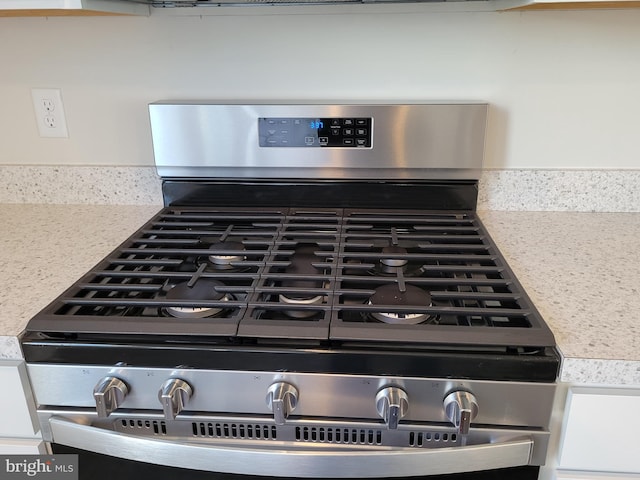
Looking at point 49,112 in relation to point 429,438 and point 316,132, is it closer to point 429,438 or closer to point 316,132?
point 316,132

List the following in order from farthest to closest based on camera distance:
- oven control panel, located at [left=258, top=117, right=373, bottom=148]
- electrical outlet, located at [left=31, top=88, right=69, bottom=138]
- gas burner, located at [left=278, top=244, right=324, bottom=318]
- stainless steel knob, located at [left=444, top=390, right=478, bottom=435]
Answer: electrical outlet, located at [left=31, top=88, right=69, bottom=138] < oven control panel, located at [left=258, top=117, right=373, bottom=148] < gas burner, located at [left=278, top=244, right=324, bottom=318] < stainless steel knob, located at [left=444, top=390, right=478, bottom=435]

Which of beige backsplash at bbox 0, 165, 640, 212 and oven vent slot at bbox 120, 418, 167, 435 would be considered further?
beige backsplash at bbox 0, 165, 640, 212

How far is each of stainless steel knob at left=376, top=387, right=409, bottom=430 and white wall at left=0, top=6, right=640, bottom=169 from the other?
0.72 metres

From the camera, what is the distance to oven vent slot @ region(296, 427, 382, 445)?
81 centimetres

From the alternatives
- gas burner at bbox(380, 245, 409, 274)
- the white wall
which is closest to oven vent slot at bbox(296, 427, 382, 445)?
gas burner at bbox(380, 245, 409, 274)

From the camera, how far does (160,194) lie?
137 centimetres

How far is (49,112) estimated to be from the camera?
134 centimetres

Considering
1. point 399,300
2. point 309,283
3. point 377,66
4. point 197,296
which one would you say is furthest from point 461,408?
point 377,66

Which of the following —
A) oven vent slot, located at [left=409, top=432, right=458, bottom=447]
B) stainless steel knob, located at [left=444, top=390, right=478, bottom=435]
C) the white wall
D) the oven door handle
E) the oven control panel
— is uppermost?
the white wall

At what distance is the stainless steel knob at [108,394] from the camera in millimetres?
789

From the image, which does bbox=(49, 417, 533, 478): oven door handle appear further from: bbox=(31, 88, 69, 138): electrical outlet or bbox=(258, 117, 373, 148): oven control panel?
bbox=(31, 88, 69, 138): electrical outlet

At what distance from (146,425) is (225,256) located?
0.34m

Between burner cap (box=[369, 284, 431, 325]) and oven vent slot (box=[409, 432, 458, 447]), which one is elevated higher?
burner cap (box=[369, 284, 431, 325])

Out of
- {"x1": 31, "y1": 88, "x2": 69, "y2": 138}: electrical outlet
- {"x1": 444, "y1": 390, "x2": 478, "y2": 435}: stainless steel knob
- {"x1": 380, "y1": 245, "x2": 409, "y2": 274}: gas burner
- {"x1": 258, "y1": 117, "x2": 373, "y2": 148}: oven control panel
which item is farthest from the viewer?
{"x1": 31, "y1": 88, "x2": 69, "y2": 138}: electrical outlet
